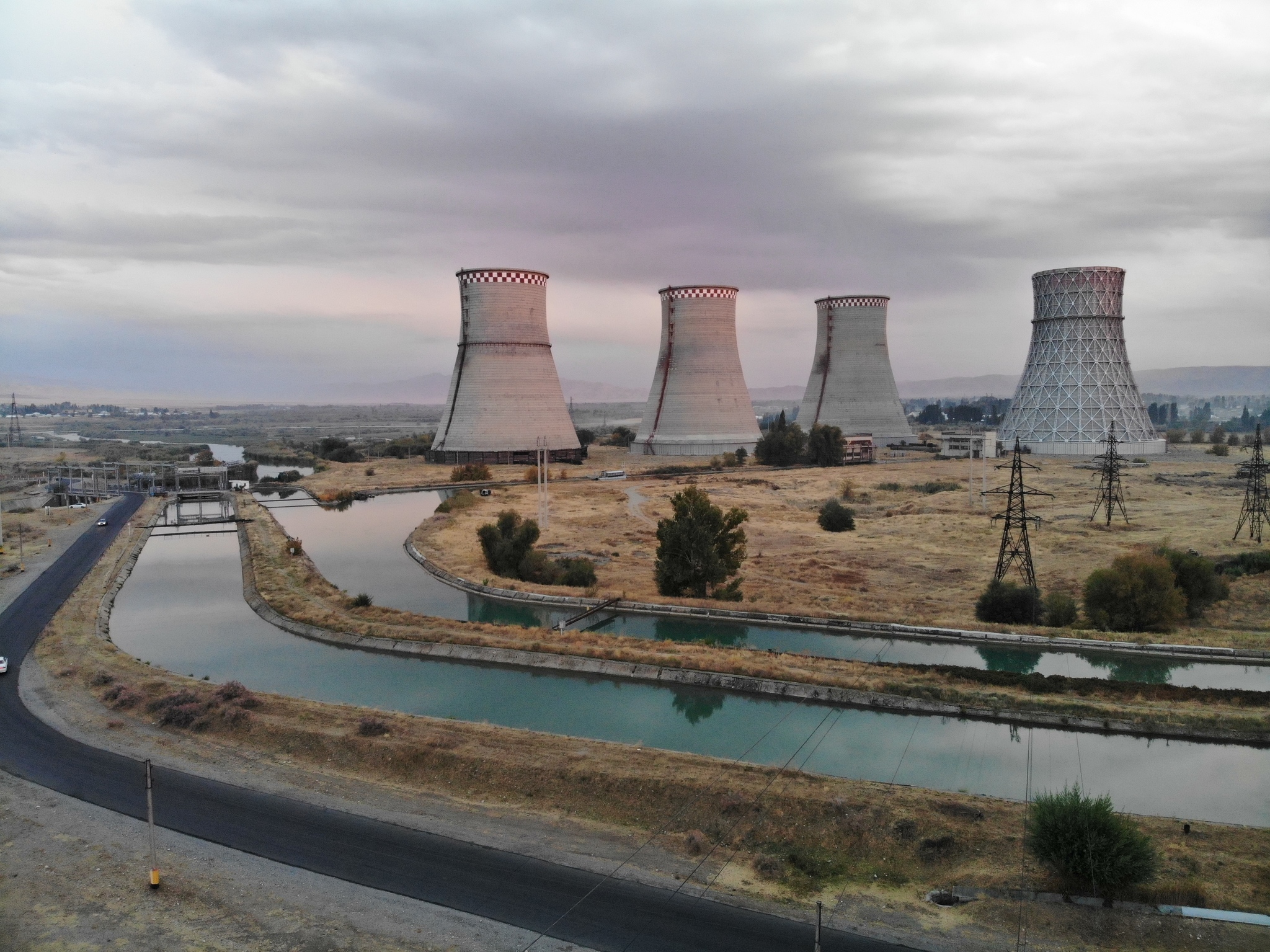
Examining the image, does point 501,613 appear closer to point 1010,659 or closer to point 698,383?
point 1010,659

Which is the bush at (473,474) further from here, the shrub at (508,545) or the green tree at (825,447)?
the shrub at (508,545)

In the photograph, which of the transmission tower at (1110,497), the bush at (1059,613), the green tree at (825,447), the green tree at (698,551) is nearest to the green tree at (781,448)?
the green tree at (825,447)

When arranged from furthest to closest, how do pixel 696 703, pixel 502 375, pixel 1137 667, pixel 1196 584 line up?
1. pixel 502 375
2. pixel 1196 584
3. pixel 1137 667
4. pixel 696 703


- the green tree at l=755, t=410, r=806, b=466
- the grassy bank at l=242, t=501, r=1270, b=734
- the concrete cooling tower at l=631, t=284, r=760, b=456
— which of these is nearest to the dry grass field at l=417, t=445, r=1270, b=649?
the grassy bank at l=242, t=501, r=1270, b=734

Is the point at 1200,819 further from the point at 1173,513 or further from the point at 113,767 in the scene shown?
the point at 1173,513

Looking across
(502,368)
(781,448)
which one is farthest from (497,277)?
(781,448)

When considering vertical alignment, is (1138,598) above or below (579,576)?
above

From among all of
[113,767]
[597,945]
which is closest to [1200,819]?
[597,945]
